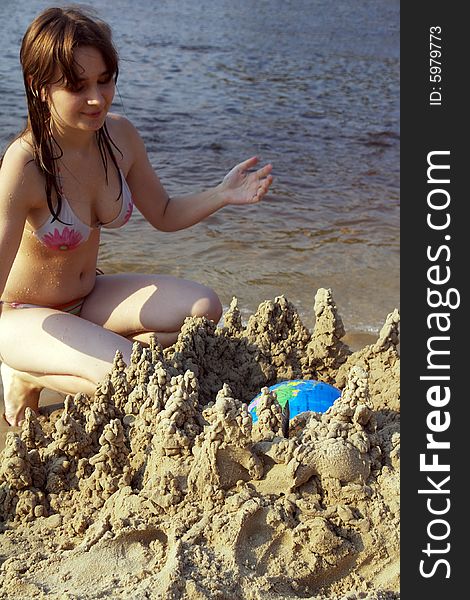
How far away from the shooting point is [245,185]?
3.64 metres

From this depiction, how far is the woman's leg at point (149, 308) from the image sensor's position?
12.0ft

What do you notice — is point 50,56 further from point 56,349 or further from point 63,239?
point 56,349

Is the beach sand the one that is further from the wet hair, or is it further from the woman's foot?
the wet hair

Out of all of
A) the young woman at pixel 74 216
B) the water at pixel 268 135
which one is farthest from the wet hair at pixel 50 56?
the water at pixel 268 135

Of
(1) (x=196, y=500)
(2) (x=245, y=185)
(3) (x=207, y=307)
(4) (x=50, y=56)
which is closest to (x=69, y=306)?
(3) (x=207, y=307)

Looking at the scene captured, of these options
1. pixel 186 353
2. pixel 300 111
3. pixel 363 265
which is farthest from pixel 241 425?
pixel 300 111

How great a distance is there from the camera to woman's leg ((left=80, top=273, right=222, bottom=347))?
364 cm

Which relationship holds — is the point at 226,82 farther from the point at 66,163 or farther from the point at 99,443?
the point at 99,443

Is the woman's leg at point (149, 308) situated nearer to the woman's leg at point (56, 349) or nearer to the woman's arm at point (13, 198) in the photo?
the woman's leg at point (56, 349)

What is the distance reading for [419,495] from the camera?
7.61 ft

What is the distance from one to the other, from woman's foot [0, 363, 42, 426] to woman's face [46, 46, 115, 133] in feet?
3.68

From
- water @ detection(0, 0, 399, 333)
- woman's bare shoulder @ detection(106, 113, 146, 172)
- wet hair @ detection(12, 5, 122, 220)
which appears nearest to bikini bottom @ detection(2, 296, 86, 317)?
wet hair @ detection(12, 5, 122, 220)

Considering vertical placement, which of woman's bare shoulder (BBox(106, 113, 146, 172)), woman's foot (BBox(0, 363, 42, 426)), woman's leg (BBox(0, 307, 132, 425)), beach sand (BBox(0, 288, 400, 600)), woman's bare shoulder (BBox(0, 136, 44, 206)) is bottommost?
beach sand (BBox(0, 288, 400, 600))

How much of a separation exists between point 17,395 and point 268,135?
605 centimetres
